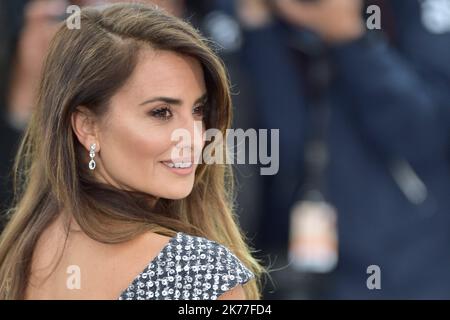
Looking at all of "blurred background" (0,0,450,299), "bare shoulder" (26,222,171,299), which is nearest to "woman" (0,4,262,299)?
"bare shoulder" (26,222,171,299)

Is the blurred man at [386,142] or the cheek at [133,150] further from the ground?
the blurred man at [386,142]

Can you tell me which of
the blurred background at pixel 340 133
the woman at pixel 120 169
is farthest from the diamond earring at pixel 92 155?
the blurred background at pixel 340 133

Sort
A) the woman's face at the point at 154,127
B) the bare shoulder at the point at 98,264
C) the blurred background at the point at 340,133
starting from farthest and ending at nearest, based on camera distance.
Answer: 1. the blurred background at the point at 340,133
2. the woman's face at the point at 154,127
3. the bare shoulder at the point at 98,264

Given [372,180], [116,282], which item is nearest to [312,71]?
[372,180]

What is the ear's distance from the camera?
2.54 m

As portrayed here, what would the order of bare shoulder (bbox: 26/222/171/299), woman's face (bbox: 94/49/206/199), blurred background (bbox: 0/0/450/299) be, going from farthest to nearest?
1. blurred background (bbox: 0/0/450/299)
2. woman's face (bbox: 94/49/206/199)
3. bare shoulder (bbox: 26/222/171/299)

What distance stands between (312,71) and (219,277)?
2.04 meters

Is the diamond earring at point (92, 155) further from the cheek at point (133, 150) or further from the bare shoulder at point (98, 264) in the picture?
the bare shoulder at point (98, 264)

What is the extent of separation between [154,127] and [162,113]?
39 millimetres

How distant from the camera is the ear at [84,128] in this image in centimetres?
254

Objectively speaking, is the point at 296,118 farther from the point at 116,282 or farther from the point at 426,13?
the point at 116,282

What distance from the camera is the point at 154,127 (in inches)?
98.9

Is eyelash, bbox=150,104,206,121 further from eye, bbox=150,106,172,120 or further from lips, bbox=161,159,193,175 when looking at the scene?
lips, bbox=161,159,193,175

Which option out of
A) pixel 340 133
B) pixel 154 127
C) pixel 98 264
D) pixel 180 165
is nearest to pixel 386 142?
pixel 340 133
